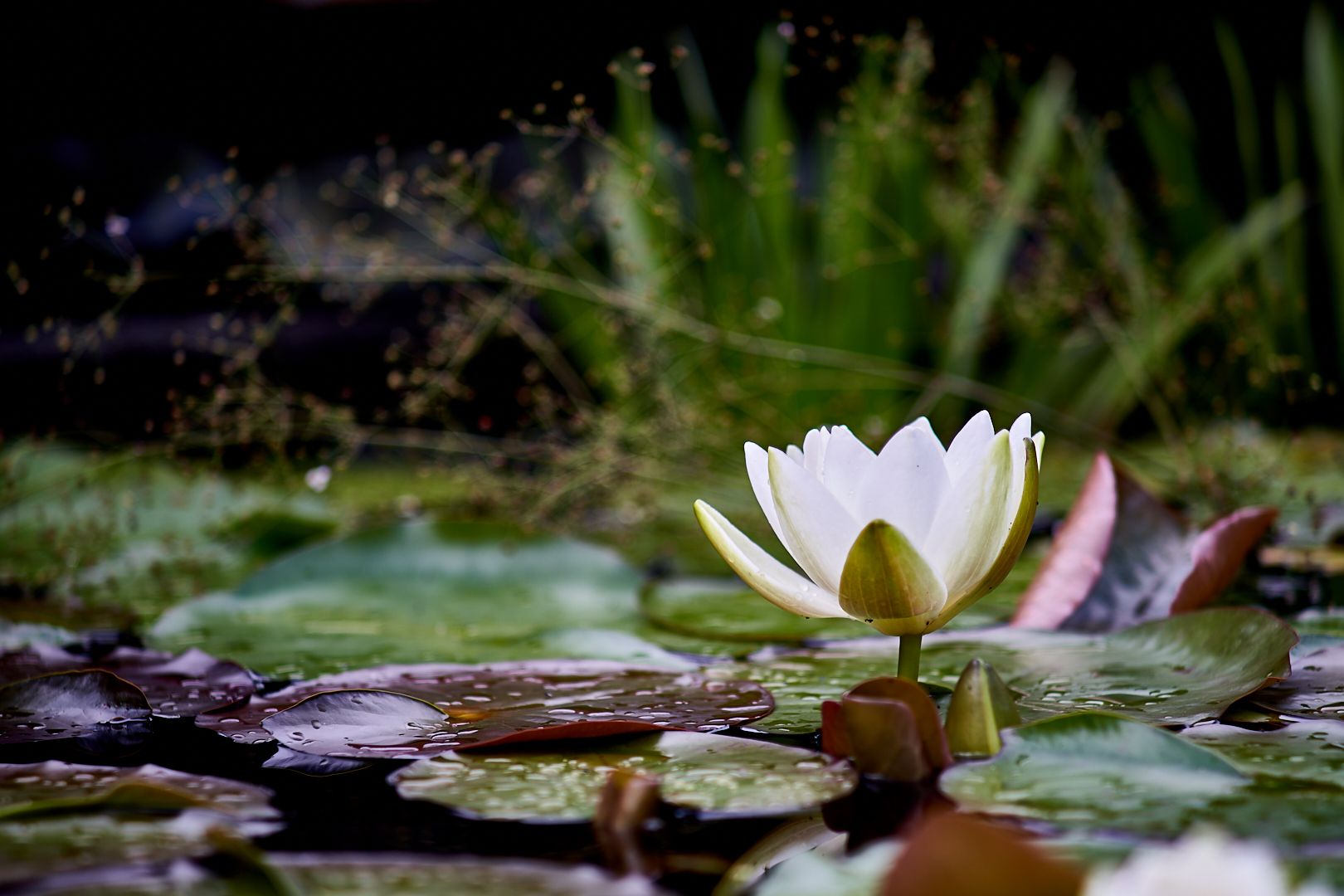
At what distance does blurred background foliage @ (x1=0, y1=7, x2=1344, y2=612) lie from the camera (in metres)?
1.30

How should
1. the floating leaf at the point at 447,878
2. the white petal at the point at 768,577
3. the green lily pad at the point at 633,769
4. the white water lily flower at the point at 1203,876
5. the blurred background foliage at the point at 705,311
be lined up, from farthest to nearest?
the blurred background foliage at the point at 705,311
the white petal at the point at 768,577
the green lily pad at the point at 633,769
the floating leaf at the point at 447,878
the white water lily flower at the point at 1203,876

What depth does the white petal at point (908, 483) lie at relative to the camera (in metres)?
0.59

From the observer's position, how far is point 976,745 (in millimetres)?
576

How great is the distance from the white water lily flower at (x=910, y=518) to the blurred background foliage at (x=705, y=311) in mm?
552

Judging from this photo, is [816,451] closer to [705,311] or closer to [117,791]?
[117,791]

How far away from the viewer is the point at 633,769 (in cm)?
60

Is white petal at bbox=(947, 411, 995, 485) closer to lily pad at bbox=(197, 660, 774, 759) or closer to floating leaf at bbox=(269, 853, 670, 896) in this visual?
lily pad at bbox=(197, 660, 774, 759)

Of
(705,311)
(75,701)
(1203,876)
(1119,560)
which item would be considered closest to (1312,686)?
(1119,560)

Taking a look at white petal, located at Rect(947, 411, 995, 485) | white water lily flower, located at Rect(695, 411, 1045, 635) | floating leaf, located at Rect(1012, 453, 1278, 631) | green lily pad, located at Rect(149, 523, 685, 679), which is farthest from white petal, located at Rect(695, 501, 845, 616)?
floating leaf, located at Rect(1012, 453, 1278, 631)

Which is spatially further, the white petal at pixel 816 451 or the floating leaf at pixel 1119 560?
the floating leaf at pixel 1119 560

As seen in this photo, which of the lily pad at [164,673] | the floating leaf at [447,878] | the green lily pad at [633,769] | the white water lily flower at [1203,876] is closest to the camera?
the white water lily flower at [1203,876]

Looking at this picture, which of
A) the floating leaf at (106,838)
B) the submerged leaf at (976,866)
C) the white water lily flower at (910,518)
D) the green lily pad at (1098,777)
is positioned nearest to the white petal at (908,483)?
the white water lily flower at (910,518)

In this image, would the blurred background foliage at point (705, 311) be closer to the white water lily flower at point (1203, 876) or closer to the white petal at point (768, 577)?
the white petal at point (768, 577)

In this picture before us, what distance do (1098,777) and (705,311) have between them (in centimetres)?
139
